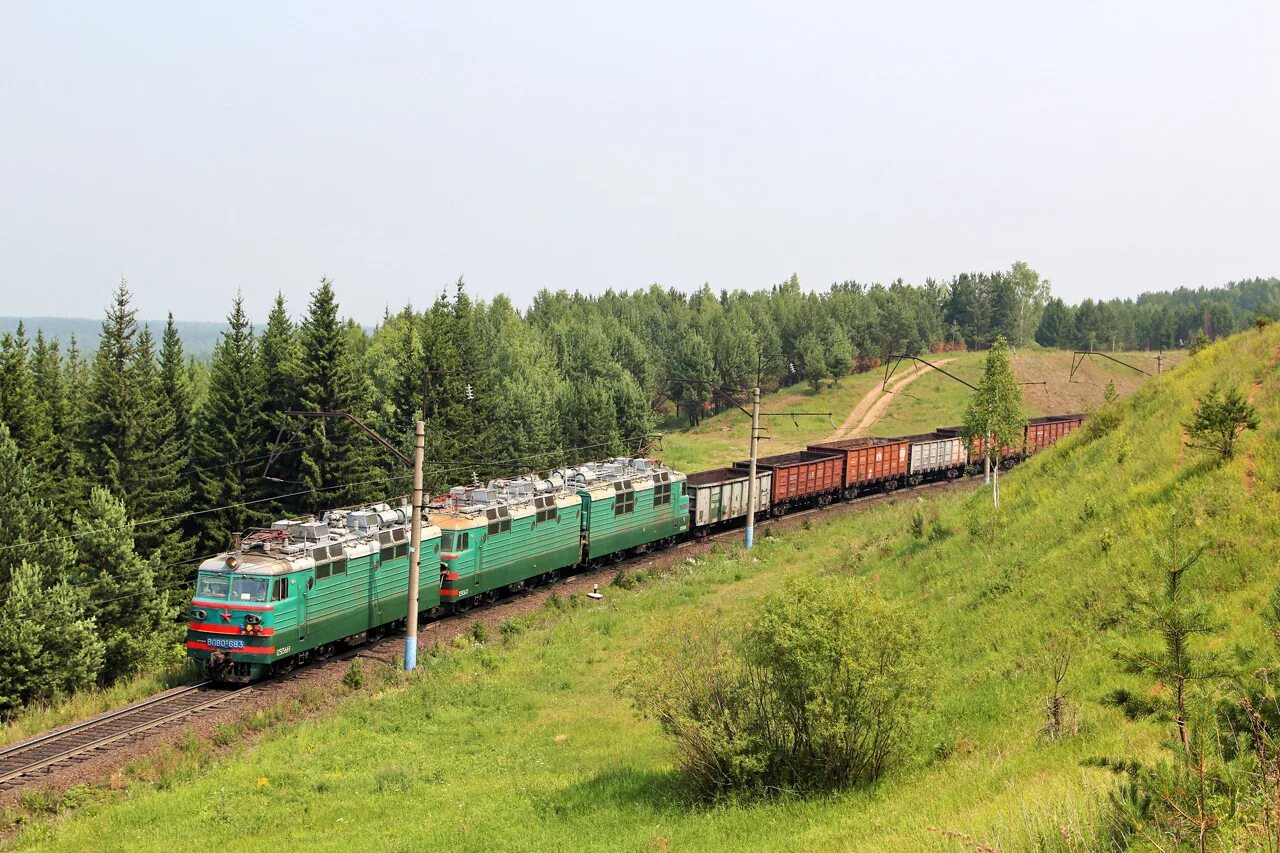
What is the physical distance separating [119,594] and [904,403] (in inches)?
3856

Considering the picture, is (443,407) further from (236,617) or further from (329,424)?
(236,617)

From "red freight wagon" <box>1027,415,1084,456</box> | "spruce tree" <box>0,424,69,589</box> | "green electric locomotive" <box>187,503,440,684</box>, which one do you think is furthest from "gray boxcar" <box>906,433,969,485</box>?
"spruce tree" <box>0,424,69,589</box>

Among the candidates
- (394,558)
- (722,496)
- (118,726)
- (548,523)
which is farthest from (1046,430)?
(118,726)

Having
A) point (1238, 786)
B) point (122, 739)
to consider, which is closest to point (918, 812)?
point (1238, 786)

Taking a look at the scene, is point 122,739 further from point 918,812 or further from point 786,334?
point 786,334

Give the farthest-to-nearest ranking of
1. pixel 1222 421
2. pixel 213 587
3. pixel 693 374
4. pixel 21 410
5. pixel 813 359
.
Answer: pixel 813 359
pixel 693 374
pixel 21 410
pixel 213 587
pixel 1222 421

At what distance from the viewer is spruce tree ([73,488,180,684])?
124 ft

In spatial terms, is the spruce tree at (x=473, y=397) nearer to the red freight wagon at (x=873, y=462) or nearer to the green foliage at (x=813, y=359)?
the red freight wagon at (x=873, y=462)

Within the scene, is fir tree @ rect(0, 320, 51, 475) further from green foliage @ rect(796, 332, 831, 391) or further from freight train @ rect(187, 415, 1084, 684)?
green foliage @ rect(796, 332, 831, 391)

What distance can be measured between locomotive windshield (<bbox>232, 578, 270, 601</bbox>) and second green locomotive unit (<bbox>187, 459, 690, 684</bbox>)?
0.09 ft

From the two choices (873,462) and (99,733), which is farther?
(873,462)

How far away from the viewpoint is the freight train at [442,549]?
27.8 metres

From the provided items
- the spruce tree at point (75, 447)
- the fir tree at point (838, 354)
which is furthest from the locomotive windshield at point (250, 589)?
the fir tree at point (838, 354)

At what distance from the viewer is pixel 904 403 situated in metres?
121
